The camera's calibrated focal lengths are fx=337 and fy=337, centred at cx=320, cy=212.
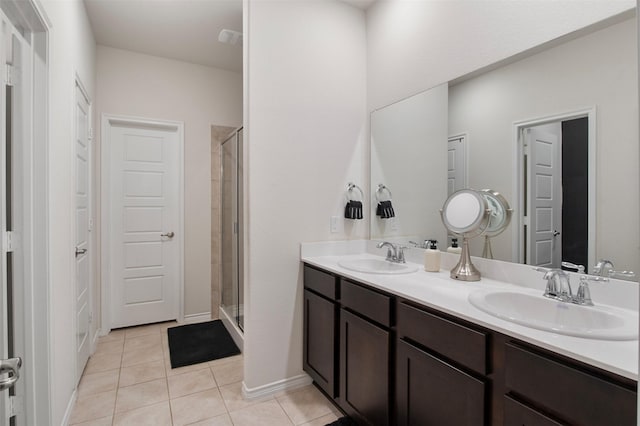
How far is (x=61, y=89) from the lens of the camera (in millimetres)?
1827

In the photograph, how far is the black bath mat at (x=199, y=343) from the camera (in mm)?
2750

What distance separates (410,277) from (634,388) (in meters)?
1.08

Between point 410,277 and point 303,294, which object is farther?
point 303,294

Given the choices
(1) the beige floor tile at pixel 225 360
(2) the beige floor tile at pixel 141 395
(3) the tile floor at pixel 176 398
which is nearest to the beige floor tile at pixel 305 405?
(3) the tile floor at pixel 176 398

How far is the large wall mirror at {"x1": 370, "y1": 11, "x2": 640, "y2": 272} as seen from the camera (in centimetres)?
125

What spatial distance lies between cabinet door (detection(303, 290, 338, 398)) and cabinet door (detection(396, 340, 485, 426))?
55 cm

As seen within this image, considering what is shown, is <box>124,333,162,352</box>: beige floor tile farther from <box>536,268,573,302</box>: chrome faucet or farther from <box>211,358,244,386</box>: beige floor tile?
<box>536,268,573,302</box>: chrome faucet

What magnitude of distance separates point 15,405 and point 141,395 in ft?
2.89

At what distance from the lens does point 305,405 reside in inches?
83.7

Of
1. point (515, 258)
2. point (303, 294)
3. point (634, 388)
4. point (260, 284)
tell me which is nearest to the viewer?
point (634, 388)

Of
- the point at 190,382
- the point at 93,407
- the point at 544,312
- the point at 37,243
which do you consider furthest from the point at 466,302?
the point at 93,407

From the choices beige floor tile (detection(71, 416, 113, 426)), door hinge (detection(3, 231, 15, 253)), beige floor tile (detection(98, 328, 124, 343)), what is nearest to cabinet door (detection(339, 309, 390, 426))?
beige floor tile (detection(71, 416, 113, 426))

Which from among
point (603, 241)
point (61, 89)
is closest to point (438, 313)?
point (603, 241)

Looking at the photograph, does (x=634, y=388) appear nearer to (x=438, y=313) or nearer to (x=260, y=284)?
(x=438, y=313)
